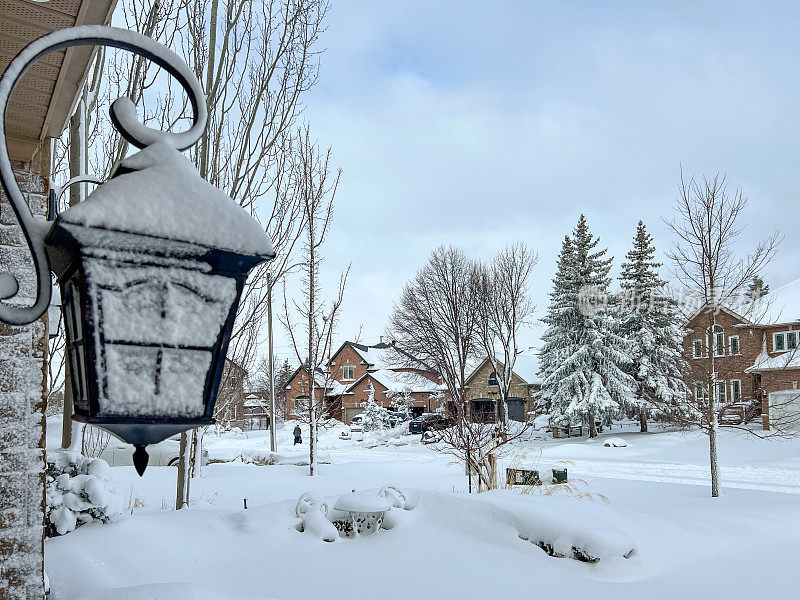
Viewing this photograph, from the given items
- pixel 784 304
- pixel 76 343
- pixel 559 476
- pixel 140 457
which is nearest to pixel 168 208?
pixel 76 343

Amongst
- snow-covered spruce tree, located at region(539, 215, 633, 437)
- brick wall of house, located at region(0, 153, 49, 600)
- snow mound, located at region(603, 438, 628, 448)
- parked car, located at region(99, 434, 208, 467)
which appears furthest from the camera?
snow-covered spruce tree, located at region(539, 215, 633, 437)

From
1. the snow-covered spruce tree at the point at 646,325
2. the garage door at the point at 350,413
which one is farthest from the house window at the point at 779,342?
the garage door at the point at 350,413

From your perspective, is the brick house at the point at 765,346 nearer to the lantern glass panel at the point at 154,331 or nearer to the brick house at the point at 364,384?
the brick house at the point at 364,384

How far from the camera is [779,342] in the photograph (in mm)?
22672

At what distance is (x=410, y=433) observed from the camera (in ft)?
91.1

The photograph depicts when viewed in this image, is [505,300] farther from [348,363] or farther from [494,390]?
[348,363]

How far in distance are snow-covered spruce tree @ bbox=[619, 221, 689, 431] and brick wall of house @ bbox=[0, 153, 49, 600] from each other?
23291mm

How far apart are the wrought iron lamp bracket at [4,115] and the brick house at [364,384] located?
29.7m

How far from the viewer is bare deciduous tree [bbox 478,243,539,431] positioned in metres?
18.5

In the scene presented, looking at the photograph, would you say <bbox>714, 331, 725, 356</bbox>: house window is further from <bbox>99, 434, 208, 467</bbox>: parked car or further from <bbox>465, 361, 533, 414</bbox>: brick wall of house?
<bbox>99, 434, 208, 467</bbox>: parked car

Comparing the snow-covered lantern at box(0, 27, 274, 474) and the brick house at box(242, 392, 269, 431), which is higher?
the snow-covered lantern at box(0, 27, 274, 474)

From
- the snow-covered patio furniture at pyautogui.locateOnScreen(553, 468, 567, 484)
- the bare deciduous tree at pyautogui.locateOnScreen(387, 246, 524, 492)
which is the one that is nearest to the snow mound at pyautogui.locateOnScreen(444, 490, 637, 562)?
the snow-covered patio furniture at pyautogui.locateOnScreen(553, 468, 567, 484)

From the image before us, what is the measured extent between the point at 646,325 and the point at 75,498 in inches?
937

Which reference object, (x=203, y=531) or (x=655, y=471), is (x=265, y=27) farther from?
(x=655, y=471)
